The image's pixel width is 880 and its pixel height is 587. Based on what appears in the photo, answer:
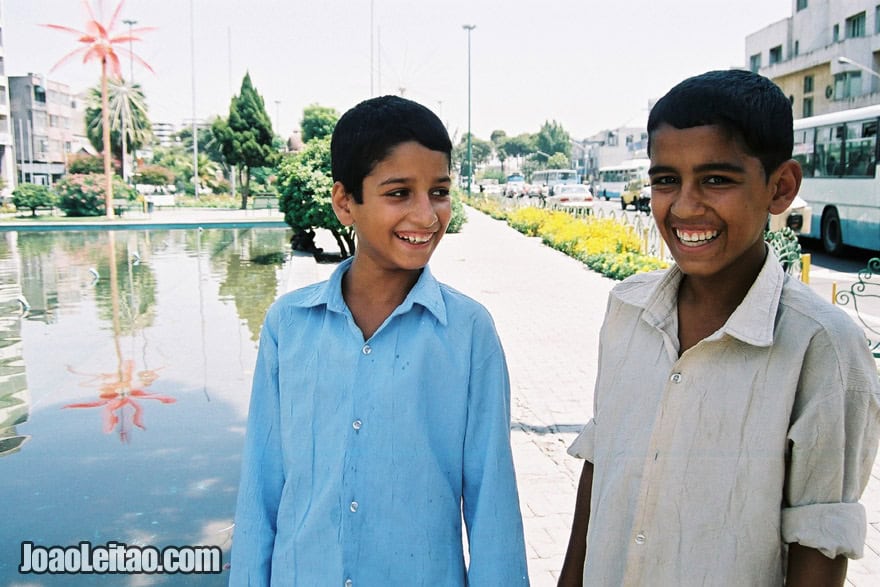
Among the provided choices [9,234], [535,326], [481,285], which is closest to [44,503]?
[535,326]

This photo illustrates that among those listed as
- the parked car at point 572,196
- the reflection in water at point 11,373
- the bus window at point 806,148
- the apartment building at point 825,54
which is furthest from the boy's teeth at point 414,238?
the apartment building at point 825,54

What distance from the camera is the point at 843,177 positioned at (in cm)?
1429

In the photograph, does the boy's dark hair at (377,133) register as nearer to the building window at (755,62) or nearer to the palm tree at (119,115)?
the building window at (755,62)

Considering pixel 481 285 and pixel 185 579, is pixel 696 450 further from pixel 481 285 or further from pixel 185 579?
pixel 481 285

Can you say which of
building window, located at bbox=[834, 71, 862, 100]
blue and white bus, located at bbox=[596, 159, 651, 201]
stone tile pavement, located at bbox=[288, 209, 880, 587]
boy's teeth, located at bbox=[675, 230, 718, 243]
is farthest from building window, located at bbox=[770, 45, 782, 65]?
boy's teeth, located at bbox=[675, 230, 718, 243]

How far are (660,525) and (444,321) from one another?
58 centimetres

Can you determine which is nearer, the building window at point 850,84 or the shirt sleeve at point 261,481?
the shirt sleeve at point 261,481

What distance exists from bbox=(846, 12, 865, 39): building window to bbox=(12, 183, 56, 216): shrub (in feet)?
109

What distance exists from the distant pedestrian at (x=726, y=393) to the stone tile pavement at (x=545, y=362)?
1.82 meters

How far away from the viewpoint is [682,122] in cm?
143

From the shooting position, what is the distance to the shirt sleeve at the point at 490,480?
64.3 inches

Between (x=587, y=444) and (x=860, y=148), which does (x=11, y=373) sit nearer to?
(x=587, y=444)

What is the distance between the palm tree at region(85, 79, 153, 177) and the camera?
156ft

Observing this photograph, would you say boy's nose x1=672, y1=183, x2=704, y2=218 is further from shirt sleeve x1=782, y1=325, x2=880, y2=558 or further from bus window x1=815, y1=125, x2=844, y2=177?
bus window x1=815, y1=125, x2=844, y2=177
